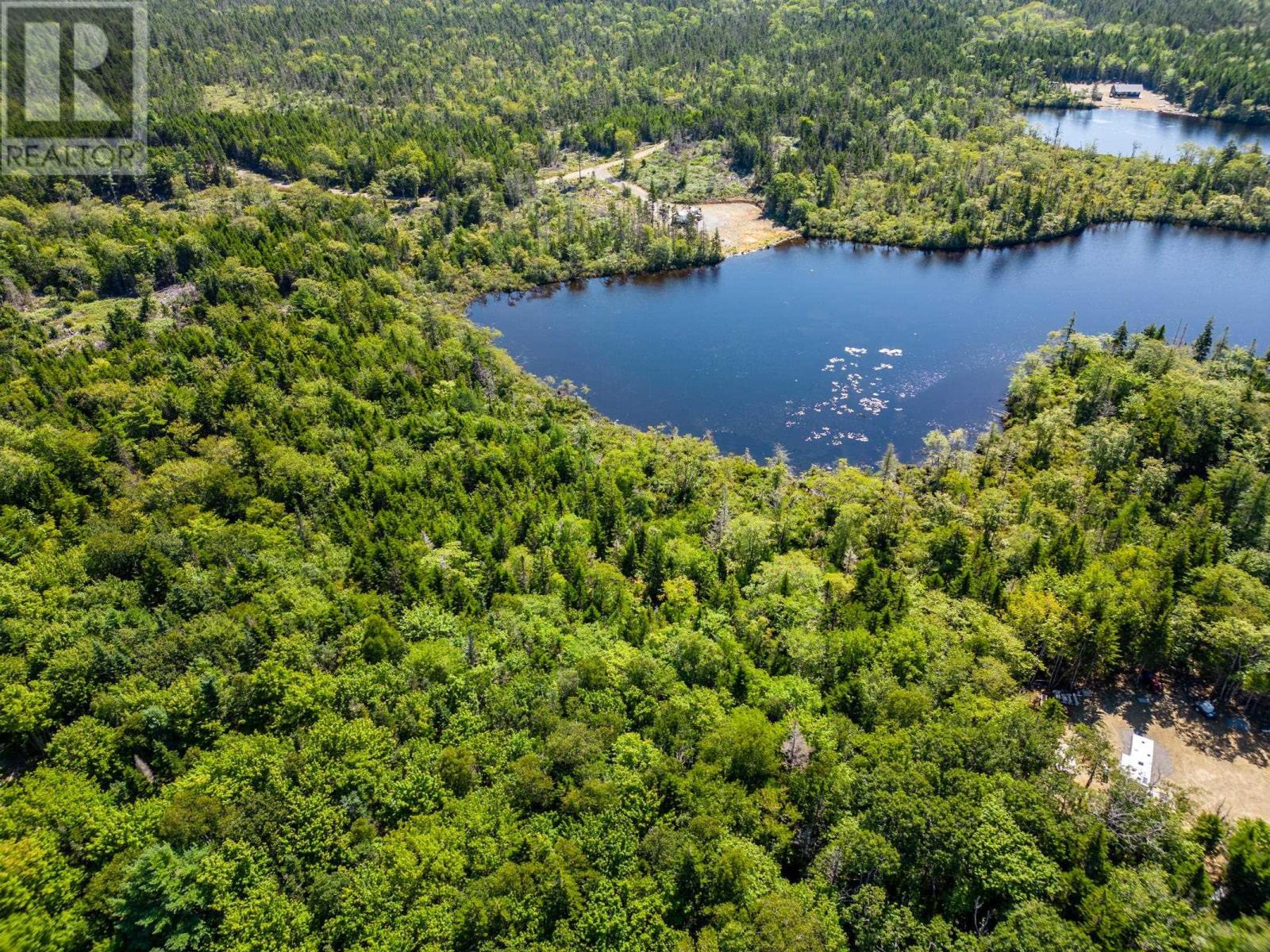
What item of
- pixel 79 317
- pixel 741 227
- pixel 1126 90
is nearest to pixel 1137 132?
pixel 1126 90

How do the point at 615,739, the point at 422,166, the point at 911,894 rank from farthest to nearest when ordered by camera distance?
the point at 422,166, the point at 615,739, the point at 911,894

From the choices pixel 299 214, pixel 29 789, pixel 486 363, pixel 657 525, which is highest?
pixel 299 214

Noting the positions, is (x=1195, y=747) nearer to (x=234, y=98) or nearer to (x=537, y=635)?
(x=537, y=635)

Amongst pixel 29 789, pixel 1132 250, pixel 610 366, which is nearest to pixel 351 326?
pixel 610 366

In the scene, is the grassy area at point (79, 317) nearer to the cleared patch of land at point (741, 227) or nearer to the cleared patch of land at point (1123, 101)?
the cleared patch of land at point (741, 227)

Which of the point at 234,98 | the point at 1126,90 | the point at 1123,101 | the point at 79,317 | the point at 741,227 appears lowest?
the point at 79,317

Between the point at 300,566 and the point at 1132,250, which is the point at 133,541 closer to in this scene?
the point at 300,566

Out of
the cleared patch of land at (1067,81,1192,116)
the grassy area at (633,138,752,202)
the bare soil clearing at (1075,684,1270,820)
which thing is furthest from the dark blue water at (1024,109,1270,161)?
the bare soil clearing at (1075,684,1270,820)
